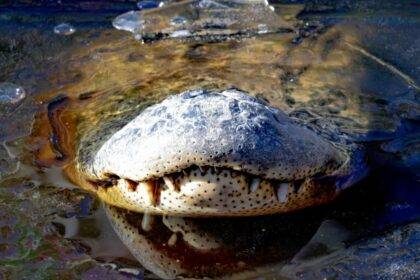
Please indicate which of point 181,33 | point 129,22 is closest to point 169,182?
point 181,33

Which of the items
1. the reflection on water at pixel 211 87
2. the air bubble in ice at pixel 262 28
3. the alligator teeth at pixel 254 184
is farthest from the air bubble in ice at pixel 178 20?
the alligator teeth at pixel 254 184

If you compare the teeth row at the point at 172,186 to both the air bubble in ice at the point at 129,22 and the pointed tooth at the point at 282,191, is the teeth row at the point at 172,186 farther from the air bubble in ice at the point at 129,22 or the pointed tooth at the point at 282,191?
the air bubble in ice at the point at 129,22

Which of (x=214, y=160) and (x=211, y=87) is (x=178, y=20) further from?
(x=214, y=160)

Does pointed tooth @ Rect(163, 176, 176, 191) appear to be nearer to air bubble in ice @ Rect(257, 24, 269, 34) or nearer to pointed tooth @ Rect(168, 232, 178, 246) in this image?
pointed tooth @ Rect(168, 232, 178, 246)

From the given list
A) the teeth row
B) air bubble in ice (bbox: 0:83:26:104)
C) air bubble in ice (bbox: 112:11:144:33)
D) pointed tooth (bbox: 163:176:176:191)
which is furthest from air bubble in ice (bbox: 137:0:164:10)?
pointed tooth (bbox: 163:176:176:191)

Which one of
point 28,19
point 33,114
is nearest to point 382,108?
point 33,114

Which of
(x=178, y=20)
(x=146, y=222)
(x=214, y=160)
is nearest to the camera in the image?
(x=214, y=160)

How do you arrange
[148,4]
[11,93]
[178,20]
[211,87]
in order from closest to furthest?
[211,87] → [11,93] → [178,20] → [148,4]
